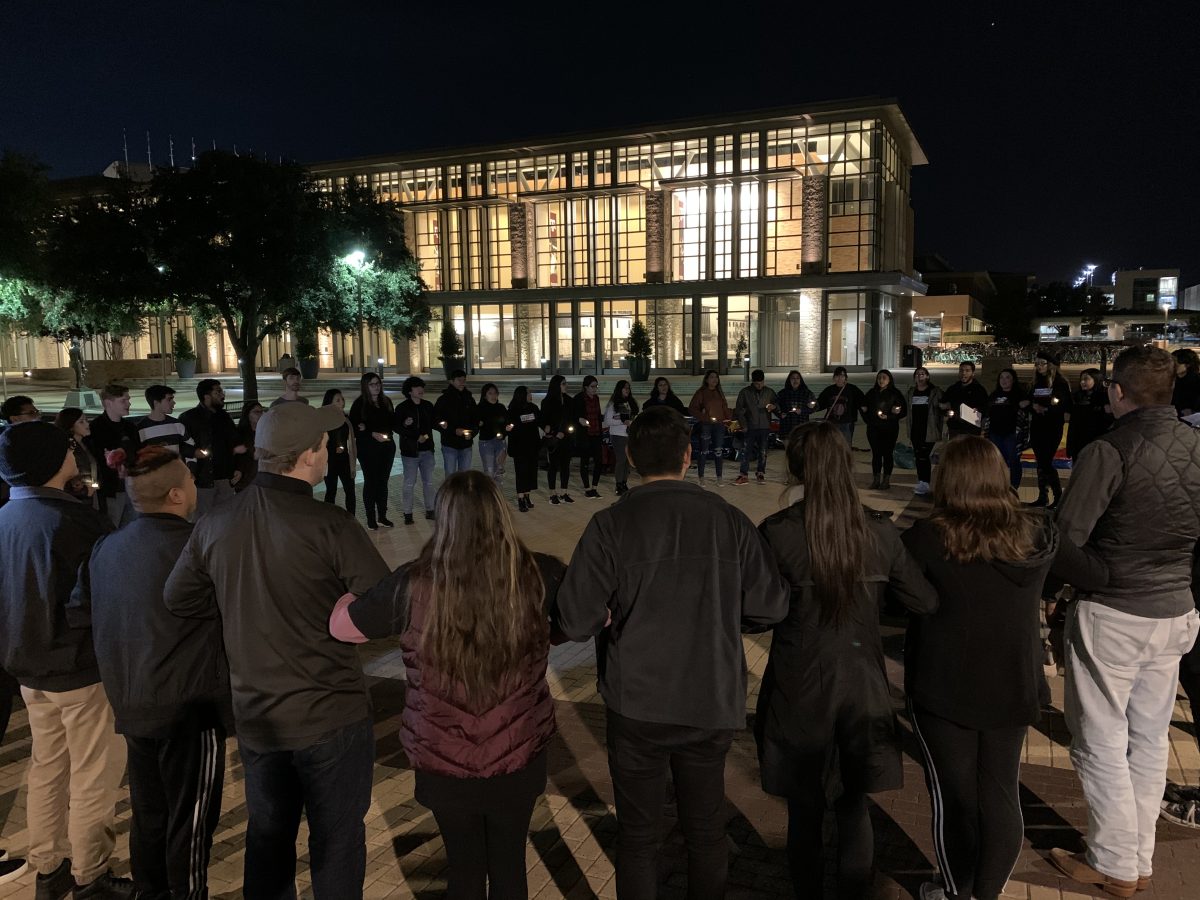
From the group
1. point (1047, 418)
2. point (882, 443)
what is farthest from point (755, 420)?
point (1047, 418)

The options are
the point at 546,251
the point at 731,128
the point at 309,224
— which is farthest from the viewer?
the point at 546,251

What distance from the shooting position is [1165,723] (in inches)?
135

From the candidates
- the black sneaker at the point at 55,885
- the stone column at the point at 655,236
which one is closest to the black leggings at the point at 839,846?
the black sneaker at the point at 55,885

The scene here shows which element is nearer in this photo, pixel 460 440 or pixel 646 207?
pixel 460 440

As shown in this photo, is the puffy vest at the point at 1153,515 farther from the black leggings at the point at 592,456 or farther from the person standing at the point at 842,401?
the black leggings at the point at 592,456

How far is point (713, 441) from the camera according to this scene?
1331 centimetres

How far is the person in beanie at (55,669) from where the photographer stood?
3.29 metres

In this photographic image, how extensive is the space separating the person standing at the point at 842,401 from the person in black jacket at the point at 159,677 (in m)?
10.7

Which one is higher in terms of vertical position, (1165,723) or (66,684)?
(66,684)

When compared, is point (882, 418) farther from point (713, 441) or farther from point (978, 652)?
point (978, 652)

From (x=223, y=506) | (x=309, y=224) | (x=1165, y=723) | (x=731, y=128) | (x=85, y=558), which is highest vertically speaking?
(x=731, y=128)

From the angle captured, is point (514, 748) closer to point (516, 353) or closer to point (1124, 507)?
point (1124, 507)

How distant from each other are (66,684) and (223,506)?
136 cm

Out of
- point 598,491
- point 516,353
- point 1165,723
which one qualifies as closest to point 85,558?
point 1165,723
